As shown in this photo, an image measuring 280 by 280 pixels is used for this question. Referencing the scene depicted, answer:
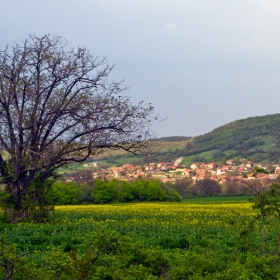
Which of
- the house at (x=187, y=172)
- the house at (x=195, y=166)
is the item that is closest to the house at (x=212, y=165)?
the house at (x=195, y=166)

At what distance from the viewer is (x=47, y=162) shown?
16234mm

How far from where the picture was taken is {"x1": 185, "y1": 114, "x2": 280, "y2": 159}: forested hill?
13088 cm

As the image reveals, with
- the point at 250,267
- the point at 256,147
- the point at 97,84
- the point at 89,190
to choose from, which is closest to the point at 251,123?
the point at 256,147

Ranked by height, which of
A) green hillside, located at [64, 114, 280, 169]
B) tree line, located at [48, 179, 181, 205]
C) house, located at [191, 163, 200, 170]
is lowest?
tree line, located at [48, 179, 181, 205]

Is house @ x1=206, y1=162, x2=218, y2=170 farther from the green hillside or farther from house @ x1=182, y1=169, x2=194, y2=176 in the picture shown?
house @ x1=182, y1=169, x2=194, y2=176

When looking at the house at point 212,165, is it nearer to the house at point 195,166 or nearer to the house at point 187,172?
the house at point 195,166

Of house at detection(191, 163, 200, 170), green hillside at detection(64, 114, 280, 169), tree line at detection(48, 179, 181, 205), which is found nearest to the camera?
tree line at detection(48, 179, 181, 205)

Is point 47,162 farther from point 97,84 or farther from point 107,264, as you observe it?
point 107,264

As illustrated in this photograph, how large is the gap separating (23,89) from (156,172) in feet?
351

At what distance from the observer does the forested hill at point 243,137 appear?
5153 inches

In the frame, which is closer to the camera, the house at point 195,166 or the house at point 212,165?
the house at point 212,165

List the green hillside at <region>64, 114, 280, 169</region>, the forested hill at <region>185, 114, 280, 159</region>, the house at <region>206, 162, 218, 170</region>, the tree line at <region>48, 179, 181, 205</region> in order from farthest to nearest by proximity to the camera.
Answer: the forested hill at <region>185, 114, 280, 159</region>, the green hillside at <region>64, 114, 280, 169</region>, the house at <region>206, 162, 218, 170</region>, the tree line at <region>48, 179, 181, 205</region>

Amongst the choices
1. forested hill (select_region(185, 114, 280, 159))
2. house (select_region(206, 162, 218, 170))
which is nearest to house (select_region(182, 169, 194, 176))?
house (select_region(206, 162, 218, 170))

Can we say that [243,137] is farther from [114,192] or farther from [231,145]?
[114,192]
